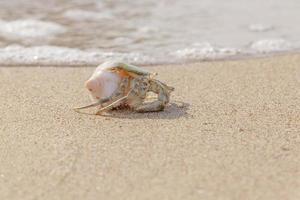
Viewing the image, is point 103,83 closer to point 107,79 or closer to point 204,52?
point 107,79

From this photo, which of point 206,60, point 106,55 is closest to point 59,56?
point 106,55

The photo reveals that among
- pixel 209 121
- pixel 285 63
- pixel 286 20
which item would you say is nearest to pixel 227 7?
pixel 286 20

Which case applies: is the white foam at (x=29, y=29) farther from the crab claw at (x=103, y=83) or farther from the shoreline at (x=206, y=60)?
the crab claw at (x=103, y=83)

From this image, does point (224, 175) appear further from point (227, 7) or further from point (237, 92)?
point (227, 7)

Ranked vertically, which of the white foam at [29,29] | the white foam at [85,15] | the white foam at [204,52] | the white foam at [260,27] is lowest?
the white foam at [204,52]

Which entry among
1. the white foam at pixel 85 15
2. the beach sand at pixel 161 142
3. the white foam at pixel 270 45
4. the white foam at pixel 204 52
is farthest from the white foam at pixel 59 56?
the white foam at pixel 85 15
